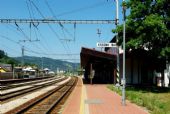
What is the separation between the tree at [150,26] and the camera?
3347 cm

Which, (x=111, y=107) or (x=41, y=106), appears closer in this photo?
(x=111, y=107)

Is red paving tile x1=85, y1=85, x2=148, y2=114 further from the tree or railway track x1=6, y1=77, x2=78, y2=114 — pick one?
the tree

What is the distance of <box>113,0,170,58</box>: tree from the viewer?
33.5m

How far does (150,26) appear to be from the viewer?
109 feet

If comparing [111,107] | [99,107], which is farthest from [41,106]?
[111,107]

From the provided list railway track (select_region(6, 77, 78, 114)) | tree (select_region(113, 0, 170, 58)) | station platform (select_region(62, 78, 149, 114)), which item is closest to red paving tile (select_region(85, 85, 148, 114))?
station platform (select_region(62, 78, 149, 114))

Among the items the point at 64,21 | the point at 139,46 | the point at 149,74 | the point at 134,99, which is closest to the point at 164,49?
the point at 139,46

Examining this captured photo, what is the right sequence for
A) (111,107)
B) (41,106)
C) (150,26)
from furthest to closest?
(150,26) < (41,106) < (111,107)

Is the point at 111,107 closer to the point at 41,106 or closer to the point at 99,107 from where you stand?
the point at 99,107

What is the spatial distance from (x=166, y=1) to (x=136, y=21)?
2.81 metres

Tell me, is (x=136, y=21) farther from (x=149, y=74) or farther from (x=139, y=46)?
(x=149, y=74)

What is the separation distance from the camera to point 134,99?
25422 millimetres

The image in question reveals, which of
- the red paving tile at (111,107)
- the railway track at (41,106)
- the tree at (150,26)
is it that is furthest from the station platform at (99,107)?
the tree at (150,26)

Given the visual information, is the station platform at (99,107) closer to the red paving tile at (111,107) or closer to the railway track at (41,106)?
the red paving tile at (111,107)
